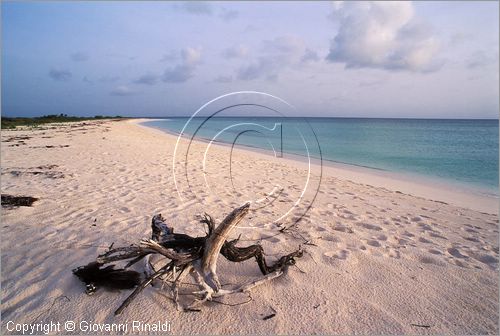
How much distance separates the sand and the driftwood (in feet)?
0.39

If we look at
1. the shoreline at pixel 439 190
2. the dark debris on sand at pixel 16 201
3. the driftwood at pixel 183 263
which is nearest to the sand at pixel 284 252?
the driftwood at pixel 183 263

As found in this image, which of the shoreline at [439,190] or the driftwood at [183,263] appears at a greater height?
the driftwood at [183,263]

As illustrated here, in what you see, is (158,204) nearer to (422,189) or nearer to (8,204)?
(8,204)

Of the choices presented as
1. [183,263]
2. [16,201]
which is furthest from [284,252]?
[16,201]

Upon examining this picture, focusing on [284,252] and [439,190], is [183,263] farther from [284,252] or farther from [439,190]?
[439,190]

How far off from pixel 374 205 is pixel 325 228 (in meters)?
2.54

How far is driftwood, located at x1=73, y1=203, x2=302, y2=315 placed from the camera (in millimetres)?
2859

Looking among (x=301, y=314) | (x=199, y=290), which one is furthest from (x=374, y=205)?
(x=199, y=290)

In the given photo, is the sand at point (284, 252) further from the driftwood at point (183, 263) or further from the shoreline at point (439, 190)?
the shoreline at point (439, 190)

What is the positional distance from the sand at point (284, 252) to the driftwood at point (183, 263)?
0.12m

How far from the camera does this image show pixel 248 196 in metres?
7.45

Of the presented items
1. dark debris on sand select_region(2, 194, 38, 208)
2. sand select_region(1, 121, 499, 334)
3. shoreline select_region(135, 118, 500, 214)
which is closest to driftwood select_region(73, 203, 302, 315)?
sand select_region(1, 121, 499, 334)

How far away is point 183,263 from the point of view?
2.95m

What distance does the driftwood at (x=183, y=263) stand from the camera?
2859mm
